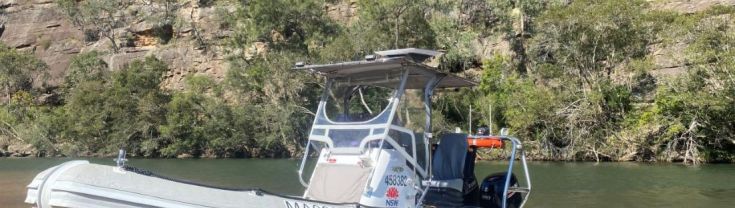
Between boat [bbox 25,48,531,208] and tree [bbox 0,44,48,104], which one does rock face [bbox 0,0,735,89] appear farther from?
boat [bbox 25,48,531,208]

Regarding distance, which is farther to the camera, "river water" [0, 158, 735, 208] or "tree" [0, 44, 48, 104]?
"tree" [0, 44, 48, 104]

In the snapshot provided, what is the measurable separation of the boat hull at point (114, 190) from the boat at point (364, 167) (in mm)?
10

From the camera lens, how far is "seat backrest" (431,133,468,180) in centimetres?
997

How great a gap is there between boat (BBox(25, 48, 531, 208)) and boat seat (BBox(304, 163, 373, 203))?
0.04ft

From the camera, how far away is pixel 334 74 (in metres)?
10.2

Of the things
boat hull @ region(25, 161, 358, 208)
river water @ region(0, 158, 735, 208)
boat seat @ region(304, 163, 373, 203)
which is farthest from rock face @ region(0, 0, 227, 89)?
boat hull @ region(25, 161, 358, 208)

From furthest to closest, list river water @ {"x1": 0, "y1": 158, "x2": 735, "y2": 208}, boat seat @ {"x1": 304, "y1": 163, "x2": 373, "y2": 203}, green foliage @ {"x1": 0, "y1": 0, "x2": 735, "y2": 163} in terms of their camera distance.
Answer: green foliage @ {"x1": 0, "y1": 0, "x2": 735, "y2": 163}, river water @ {"x1": 0, "y1": 158, "x2": 735, "y2": 208}, boat seat @ {"x1": 304, "y1": 163, "x2": 373, "y2": 203}

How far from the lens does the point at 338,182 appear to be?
886 centimetres

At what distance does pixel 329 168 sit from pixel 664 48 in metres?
32.2

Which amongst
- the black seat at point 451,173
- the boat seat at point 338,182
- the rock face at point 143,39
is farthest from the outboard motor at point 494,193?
the rock face at point 143,39

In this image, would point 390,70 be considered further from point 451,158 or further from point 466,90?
point 466,90

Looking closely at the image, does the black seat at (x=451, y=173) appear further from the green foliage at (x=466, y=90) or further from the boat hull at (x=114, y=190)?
the green foliage at (x=466, y=90)

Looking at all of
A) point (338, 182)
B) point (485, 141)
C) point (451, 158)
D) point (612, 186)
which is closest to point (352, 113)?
point (338, 182)

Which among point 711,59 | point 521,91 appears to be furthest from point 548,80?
point 711,59
